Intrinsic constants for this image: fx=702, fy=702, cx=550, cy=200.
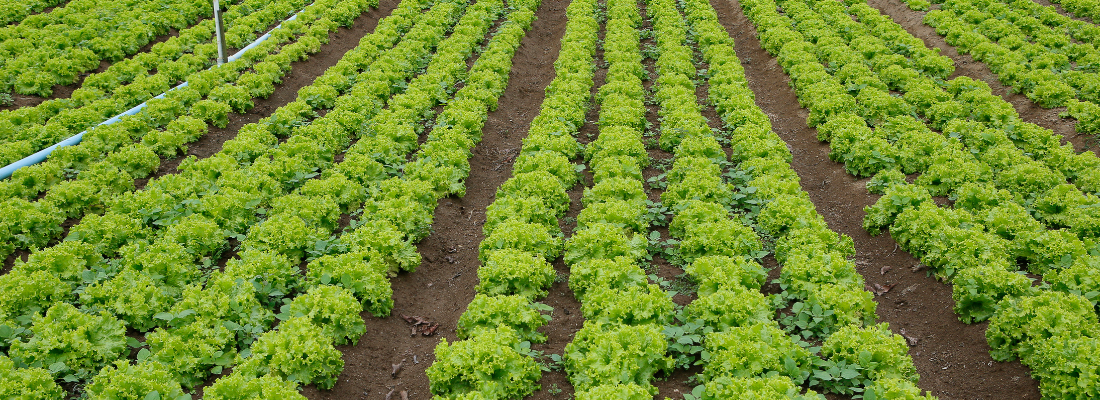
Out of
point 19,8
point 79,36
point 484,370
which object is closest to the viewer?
point 484,370

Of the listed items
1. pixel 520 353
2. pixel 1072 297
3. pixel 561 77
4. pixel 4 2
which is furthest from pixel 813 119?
pixel 4 2

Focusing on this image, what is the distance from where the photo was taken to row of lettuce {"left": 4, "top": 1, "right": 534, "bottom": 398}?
8.48 m

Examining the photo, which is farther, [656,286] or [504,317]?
[656,286]

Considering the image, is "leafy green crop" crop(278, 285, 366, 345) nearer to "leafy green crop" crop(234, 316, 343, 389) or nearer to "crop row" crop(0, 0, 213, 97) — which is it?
"leafy green crop" crop(234, 316, 343, 389)

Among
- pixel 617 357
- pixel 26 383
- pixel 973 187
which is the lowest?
pixel 26 383

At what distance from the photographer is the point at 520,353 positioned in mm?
8773

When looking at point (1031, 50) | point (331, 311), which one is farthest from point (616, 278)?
point (1031, 50)

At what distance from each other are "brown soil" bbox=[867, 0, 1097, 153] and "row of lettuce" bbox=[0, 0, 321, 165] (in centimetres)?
1902

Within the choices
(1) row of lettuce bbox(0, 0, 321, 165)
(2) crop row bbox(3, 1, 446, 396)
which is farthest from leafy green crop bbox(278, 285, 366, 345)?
(1) row of lettuce bbox(0, 0, 321, 165)

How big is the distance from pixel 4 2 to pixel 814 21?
1049 inches

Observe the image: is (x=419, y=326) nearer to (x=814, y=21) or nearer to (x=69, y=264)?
(x=69, y=264)

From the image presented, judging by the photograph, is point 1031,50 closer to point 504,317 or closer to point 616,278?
point 616,278

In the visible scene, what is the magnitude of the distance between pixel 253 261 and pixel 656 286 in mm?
5719

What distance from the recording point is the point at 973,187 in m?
12.1
